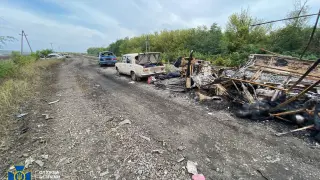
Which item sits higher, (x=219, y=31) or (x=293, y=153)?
(x=219, y=31)

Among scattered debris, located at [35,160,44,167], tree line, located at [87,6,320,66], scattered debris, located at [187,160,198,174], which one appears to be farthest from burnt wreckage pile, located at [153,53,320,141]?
tree line, located at [87,6,320,66]

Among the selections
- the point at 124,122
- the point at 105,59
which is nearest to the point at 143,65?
the point at 124,122

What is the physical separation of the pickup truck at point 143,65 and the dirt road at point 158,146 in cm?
406

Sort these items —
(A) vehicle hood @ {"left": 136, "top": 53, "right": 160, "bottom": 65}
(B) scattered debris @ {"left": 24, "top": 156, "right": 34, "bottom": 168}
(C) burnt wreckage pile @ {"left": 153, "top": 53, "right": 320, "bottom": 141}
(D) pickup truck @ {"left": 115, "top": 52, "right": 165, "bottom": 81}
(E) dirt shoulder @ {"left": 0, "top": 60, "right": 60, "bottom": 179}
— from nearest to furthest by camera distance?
(B) scattered debris @ {"left": 24, "top": 156, "right": 34, "bottom": 168} → (E) dirt shoulder @ {"left": 0, "top": 60, "right": 60, "bottom": 179} → (C) burnt wreckage pile @ {"left": 153, "top": 53, "right": 320, "bottom": 141} → (D) pickup truck @ {"left": 115, "top": 52, "right": 165, "bottom": 81} → (A) vehicle hood @ {"left": 136, "top": 53, "right": 160, "bottom": 65}

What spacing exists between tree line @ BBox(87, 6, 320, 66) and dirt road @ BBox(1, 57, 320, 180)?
1215cm

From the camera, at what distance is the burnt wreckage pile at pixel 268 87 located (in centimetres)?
366

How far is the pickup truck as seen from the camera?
8.76m

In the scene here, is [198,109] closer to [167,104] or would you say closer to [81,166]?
[167,104]

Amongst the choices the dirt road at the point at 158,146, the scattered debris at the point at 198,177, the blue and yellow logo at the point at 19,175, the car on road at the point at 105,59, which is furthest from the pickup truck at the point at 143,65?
the car on road at the point at 105,59

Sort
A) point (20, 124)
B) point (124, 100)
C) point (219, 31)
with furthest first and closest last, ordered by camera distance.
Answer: point (219, 31) < point (124, 100) < point (20, 124)

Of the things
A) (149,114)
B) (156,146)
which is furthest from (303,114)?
(149,114)

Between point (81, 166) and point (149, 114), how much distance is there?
95.5 inches

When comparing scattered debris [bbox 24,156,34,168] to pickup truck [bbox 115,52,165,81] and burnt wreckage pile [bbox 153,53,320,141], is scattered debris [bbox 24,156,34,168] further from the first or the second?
pickup truck [bbox 115,52,165,81]

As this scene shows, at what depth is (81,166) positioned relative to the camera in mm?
2576
